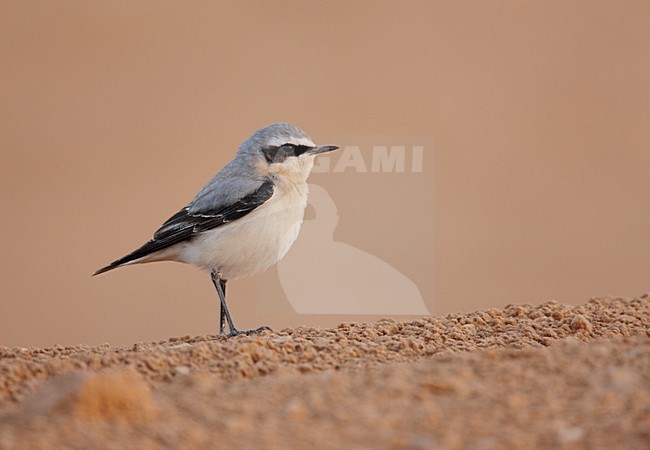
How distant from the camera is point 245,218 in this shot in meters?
8.84

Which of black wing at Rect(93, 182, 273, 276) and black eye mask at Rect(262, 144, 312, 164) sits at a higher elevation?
black eye mask at Rect(262, 144, 312, 164)

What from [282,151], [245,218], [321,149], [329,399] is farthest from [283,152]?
[329,399]

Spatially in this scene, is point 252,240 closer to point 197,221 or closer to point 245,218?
point 245,218

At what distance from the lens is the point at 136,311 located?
17859 millimetres

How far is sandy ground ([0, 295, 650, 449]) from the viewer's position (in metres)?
4.22

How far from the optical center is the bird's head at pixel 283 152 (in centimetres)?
937

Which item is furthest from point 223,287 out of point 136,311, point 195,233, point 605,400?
point 136,311

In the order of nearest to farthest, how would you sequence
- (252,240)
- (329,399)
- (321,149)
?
(329,399)
(252,240)
(321,149)

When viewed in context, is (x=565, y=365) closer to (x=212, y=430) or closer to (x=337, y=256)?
(x=212, y=430)

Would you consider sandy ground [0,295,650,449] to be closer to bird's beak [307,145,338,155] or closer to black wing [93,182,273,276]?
black wing [93,182,273,276]

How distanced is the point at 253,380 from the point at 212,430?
1416 millimetres

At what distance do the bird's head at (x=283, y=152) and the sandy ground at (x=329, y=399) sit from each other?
2991 mm

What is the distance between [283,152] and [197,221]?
118cm

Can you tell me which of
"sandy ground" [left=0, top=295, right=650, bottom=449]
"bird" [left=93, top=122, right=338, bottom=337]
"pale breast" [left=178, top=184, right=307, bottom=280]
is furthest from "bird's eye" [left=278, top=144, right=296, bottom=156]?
"sandy ground" [left=0, top=295, right=650, bottom=449]
